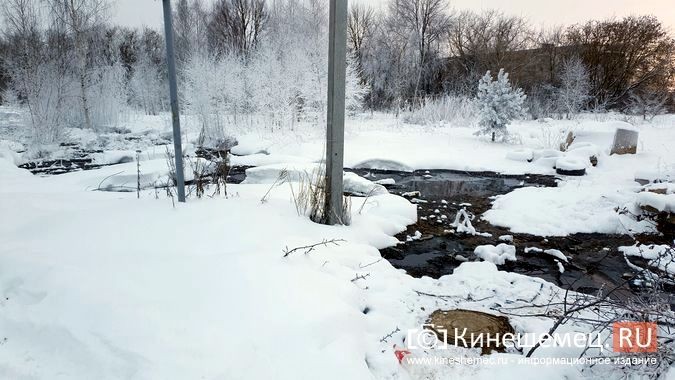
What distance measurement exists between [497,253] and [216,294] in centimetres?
→ 290

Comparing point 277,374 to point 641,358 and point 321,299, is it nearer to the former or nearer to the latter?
point 321,299

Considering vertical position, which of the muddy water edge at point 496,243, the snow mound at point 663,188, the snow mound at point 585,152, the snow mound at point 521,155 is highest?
the snow mound at point 585,152

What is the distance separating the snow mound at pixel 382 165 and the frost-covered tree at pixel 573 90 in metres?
11.7

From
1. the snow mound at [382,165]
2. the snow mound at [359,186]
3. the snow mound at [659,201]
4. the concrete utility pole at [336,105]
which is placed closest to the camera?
the concrete utility pole at [336,105]

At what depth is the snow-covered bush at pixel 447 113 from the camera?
14883mm

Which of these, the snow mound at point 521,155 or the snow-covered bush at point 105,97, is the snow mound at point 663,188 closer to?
the snow mound at point 521,155

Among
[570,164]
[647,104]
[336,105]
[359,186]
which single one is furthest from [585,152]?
[647,104]

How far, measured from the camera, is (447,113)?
15.6m

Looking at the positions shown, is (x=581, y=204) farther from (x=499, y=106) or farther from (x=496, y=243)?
(x=499, y=106)

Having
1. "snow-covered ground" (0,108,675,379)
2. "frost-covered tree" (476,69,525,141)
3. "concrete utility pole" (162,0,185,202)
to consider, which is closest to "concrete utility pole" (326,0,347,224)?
"snow-covered ground" (0,108,675,379)

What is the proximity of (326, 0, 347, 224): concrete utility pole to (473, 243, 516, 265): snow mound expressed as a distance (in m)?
1.49

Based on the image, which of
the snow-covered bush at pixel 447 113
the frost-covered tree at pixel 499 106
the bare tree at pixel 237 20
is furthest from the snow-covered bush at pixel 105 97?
the frost-covered tree at pixel 499 106

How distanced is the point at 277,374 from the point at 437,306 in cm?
134

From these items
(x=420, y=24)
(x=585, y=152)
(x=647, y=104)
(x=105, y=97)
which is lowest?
(x=585, y=152)
